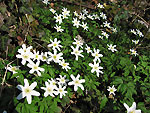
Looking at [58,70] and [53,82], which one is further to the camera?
[58,70]

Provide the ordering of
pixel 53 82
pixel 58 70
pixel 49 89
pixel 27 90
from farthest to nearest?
pixel 58 70 < pixel 53 82 < pixel 49 89 < pixel 27 90

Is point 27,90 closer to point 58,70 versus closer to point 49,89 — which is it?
point 49,89

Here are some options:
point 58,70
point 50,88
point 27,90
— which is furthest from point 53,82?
point 27,90

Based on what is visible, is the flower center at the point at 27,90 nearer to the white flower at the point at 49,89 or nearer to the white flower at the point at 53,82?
the white flower at the point at 49,89

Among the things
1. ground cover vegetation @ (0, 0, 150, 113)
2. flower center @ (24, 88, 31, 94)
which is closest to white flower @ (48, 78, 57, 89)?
ground cover vegetation @ (0, 0, 150, 113)

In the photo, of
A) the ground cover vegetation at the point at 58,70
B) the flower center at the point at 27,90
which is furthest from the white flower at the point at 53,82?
the flower center at the point at 27,90

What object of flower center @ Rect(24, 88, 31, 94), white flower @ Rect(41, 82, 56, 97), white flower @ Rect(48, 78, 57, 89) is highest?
white flower @ Rect(48, 78, 57, 89)

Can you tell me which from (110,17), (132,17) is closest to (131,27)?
(132,17)

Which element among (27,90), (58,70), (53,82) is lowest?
(27,90)

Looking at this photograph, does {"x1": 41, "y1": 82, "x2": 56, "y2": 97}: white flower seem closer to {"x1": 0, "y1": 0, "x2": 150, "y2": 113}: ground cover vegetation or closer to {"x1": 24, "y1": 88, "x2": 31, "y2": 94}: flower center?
{"x1": 0, "y1": 0, "x2": 150, "y2": 113}: ground cover vegetation
